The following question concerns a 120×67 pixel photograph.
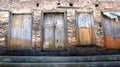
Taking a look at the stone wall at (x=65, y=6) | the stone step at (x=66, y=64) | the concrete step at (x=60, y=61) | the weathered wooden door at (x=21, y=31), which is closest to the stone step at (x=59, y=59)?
the concrete step at (x=60, y=61)

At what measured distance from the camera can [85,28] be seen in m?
10.9

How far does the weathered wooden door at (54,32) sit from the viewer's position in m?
10.7

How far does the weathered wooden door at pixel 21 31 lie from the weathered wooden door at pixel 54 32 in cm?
96

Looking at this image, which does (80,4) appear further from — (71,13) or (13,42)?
(13,42)

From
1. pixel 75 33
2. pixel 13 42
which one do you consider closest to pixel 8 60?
pixel 13 42

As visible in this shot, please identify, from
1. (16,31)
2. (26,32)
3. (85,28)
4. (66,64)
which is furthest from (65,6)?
(66,64)

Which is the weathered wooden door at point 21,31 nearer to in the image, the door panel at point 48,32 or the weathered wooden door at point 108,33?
the door panel at point 48,32

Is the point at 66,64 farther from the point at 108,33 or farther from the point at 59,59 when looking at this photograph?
the point at 108,33

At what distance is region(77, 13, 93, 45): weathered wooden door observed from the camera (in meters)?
10.7

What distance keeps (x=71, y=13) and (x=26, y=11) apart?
258cm

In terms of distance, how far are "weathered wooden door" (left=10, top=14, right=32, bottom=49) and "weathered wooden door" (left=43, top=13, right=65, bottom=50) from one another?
96cm

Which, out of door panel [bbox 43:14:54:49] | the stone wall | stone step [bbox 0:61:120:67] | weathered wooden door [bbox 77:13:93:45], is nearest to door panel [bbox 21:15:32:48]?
the stone wall

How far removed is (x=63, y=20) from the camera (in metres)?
11.0

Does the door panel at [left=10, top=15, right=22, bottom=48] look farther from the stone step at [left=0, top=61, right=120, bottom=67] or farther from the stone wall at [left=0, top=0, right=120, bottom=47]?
the stone step at [left=0, top=61, right=120, bottom=67]
